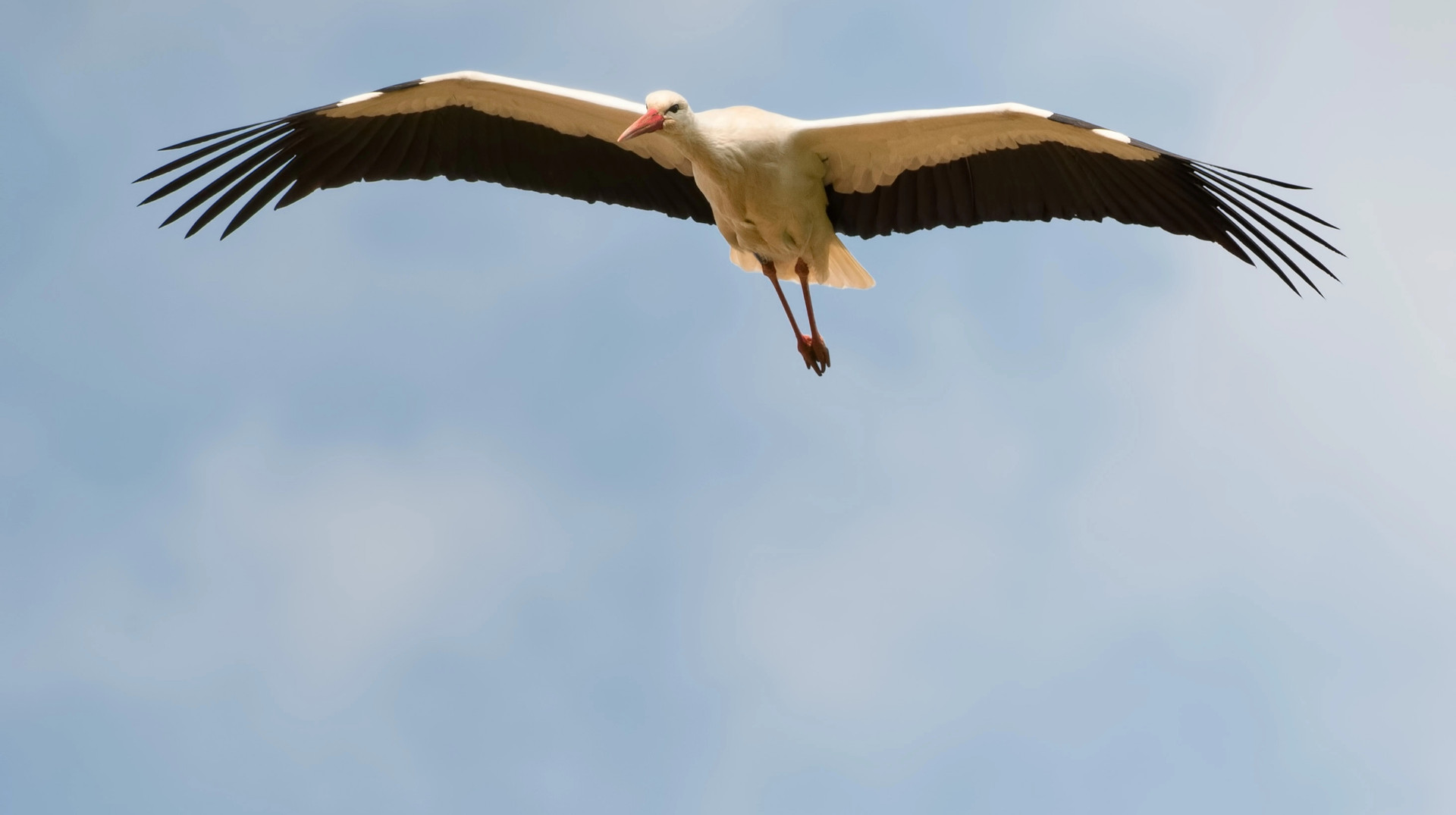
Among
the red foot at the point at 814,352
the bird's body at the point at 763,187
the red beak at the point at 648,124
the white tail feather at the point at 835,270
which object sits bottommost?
the red foot at the point at 814,352

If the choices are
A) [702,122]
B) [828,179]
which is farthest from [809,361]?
[702,122]

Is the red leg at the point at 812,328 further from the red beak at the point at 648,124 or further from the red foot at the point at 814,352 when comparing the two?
the red beak at the point at 648,124

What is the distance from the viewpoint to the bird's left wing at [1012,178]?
29.4 ft

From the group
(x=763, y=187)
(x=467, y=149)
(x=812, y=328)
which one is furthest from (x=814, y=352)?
(x=467, y=149)

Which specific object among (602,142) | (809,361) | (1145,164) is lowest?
(809,361)

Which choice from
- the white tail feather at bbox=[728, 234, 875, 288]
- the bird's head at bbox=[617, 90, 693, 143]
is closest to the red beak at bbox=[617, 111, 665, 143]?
the bird's head at bbox=[617, 90, 693, 143]

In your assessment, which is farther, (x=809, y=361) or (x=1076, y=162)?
(x=809, y=361)

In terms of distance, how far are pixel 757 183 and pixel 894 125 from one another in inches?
34.1

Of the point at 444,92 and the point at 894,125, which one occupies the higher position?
the point at 444,92

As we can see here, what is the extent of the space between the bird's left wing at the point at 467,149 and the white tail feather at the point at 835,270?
0.42 meters

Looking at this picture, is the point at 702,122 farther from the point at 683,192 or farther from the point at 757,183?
the point at 683,192

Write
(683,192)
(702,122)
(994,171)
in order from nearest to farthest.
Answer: (702,122) < (994,171) < (683,192)

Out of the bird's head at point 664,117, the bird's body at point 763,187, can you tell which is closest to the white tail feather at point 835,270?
the bird's body at point 763,187

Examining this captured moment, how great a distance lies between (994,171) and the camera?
374 inches
